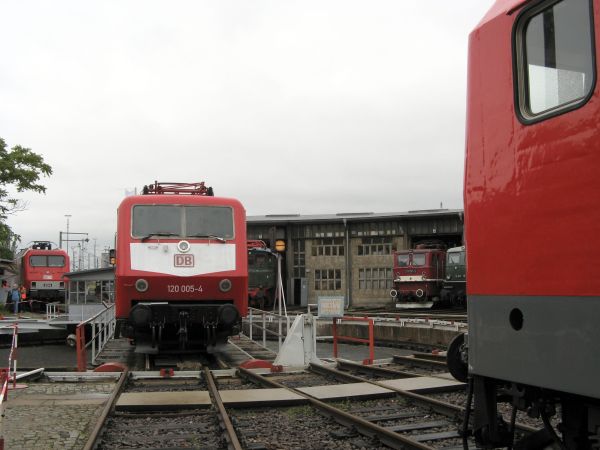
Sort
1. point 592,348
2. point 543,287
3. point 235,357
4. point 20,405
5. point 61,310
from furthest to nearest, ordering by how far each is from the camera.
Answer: point 61,310 → point 235,357 → point 20,405 → point 543,287 → point 592,348

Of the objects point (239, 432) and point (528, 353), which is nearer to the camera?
point (528, 353)

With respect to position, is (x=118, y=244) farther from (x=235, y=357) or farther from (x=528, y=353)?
(x=528, y=353)

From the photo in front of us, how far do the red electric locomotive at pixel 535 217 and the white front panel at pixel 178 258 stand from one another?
8470 mm

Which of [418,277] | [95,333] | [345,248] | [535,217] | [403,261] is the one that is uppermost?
[345,248]

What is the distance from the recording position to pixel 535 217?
3139 mm

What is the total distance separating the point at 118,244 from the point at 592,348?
10.1 m

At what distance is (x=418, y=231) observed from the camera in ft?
112

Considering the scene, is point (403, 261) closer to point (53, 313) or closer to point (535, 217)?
point (53, 313)

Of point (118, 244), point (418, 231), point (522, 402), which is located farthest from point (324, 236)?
point (522, 402)

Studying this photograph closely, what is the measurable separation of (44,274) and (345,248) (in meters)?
16.7

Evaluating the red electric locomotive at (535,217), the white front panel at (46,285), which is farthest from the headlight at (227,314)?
the white front panel at (46,285)

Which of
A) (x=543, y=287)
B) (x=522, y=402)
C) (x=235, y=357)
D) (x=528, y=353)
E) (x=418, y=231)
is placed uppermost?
(x=418, y=231)

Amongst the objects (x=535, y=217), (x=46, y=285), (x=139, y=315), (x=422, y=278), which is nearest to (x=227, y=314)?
(x=139, y=315)

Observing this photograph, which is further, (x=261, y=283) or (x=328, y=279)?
(x=328, y=279)
